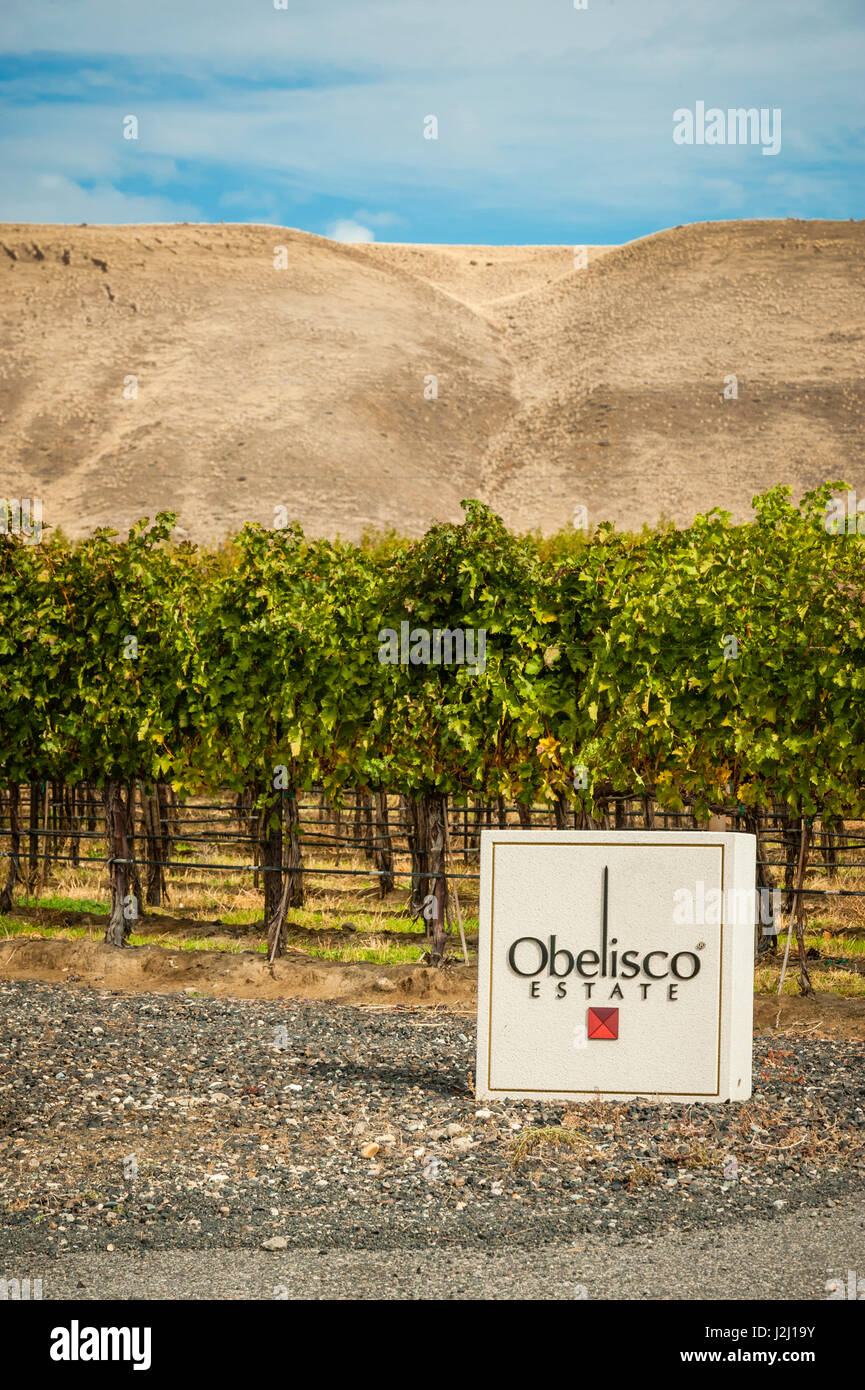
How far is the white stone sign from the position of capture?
6.73 m

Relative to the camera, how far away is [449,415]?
229 feet

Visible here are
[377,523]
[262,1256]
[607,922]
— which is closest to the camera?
[262,1256]

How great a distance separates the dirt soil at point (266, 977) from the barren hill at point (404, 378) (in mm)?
39815

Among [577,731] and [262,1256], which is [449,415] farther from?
[262,1256]

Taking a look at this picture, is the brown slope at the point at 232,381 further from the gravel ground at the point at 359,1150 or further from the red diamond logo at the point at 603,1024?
the red diamond logo at the point at 603,1024

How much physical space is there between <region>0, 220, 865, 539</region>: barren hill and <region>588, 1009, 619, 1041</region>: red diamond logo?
4517cm

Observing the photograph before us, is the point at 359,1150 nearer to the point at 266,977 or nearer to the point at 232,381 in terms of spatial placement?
the point at 266,977

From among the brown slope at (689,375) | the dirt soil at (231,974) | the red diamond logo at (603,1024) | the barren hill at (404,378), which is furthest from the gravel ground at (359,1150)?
the brown slope at (689,375)

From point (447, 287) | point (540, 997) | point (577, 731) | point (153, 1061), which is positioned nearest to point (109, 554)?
point (577, 731)

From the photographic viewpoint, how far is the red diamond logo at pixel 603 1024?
678 centimetres

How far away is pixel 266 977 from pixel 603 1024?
4.63 meters

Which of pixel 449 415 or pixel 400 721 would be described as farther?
pixel 449 415

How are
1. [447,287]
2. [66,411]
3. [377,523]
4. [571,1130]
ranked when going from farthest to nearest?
[447,287], [66,411], [377,523], [571,1130]

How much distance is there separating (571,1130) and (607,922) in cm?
111
